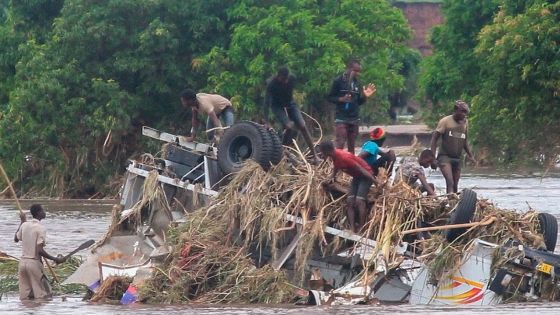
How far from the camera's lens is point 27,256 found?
16891mm

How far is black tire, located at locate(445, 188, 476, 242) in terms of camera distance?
1561 centimetres

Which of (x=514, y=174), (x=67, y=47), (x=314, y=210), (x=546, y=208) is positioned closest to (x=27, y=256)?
(x=314, y=210)

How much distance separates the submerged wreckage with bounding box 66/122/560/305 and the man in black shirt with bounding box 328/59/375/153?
5.54ft

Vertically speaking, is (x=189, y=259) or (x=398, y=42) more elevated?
(x=398, y=42)

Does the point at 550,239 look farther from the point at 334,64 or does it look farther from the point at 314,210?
the point at 334,64

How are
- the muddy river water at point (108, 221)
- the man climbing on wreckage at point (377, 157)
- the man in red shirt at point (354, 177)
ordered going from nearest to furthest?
the muddy river water at point (108, 221), the man in red shirt at point (354, 177), the man climbing on wreckage at point (377, 157)

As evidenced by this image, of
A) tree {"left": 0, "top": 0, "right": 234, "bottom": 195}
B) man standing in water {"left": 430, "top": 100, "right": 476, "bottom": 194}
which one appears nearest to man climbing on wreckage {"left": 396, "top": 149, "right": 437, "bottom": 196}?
man standing in water {"left": 430, "top": 100, "right": 476, "bottom": 194}

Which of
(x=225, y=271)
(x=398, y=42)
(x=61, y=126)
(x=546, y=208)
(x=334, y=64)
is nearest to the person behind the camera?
(x=225, y=271)

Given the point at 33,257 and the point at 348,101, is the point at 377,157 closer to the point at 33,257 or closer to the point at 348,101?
the point at 348,101

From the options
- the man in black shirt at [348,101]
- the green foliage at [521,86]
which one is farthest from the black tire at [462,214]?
the green foliage at [521,86]

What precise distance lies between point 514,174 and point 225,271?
3485 centimetres

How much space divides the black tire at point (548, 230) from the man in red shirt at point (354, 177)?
6.86 feet

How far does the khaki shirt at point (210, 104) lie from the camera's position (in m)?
17.9

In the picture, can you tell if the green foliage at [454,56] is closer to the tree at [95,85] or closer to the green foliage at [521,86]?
the green foliage at [521,86]
